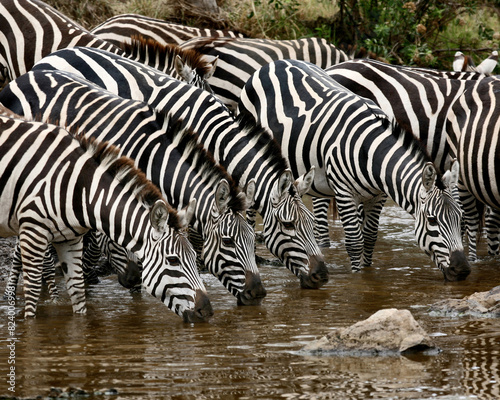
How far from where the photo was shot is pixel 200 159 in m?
7.97

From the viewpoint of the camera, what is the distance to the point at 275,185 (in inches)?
332

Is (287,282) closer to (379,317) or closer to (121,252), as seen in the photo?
(121,252)

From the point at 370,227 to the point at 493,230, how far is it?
168 cm

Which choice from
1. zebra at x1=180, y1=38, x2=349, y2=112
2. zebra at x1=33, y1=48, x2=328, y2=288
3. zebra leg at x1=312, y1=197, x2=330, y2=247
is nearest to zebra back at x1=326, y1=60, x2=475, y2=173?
zebra leg at x1=312, y1=197, x2=330, y2=247

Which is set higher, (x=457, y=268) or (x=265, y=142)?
(x=265, y=142)

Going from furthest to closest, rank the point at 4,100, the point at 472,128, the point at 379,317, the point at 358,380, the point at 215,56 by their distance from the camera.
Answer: the point at 215,56 → the point at 472,128 → the point at 4,100 → the point at 379,317 → the point at 358,380

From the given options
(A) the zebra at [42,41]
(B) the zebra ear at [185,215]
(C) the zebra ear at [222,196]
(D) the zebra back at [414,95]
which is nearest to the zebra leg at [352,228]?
(D) the zebra back at [414,95]

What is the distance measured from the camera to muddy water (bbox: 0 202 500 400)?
16.2 feet

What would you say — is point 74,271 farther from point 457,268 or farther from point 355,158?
point 457,268

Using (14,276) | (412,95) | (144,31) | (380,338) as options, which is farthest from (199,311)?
(144,31)

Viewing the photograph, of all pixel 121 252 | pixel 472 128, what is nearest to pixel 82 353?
pixel 121 252

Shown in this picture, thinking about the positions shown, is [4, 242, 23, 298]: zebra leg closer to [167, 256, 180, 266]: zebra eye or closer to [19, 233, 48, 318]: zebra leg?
[19, 233, 48, 318]: zebra leg

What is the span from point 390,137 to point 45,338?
4.44 metres

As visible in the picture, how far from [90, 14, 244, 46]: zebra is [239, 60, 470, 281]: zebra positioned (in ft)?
12.4
